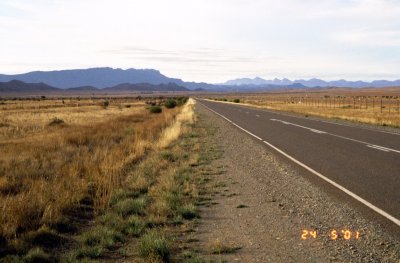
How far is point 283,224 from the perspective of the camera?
280 inches

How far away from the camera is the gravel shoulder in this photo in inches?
226

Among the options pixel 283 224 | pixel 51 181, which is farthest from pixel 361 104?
pixel 283 224

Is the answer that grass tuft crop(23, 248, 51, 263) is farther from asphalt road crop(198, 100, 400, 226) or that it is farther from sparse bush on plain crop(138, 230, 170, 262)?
asphalt road crop(198, 100, 400, 226)

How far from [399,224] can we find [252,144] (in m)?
11.9

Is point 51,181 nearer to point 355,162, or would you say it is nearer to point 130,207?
point 130,207

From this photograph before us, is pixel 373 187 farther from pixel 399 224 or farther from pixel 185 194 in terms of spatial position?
pixel 185 194

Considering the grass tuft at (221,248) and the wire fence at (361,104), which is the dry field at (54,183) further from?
the wire fence at (361,104)

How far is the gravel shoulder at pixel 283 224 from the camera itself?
5730mm

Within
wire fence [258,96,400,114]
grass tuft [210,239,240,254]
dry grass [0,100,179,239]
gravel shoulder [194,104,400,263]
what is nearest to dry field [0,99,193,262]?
dry grass [0,100,179,239]

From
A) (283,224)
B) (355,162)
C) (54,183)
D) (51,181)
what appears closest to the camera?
(283,224)
